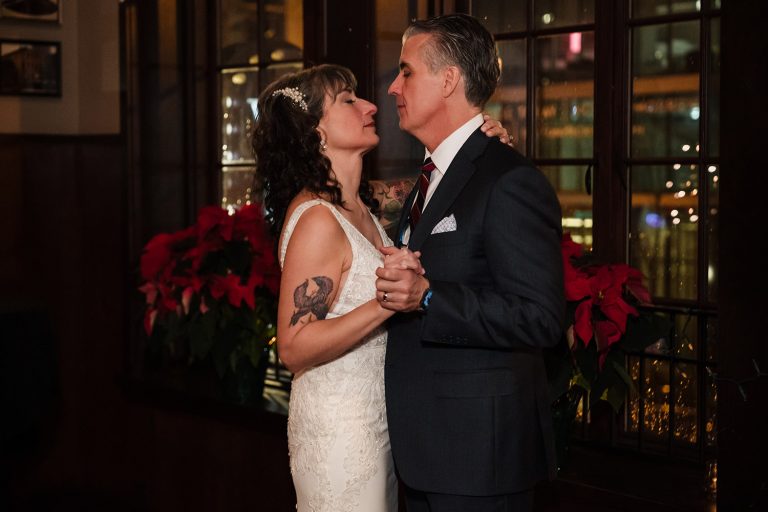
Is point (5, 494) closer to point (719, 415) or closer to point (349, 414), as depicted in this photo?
point (349, 414)

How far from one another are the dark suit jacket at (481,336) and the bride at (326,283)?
0.17m

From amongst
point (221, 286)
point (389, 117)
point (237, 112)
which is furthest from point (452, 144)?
point (237, 112)

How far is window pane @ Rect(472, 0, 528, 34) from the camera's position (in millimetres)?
3619

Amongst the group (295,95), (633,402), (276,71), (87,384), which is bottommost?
(87,384)

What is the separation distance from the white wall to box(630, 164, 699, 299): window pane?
2.54 meters

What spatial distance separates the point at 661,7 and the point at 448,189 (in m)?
1.54

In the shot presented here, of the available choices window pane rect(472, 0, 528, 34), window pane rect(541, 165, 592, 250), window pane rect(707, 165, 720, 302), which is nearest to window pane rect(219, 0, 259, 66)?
window pane rect(472, 0, 528, 34)

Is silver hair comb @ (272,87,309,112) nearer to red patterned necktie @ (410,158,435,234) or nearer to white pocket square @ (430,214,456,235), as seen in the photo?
red patterned necktie @ (410,158,435,234)

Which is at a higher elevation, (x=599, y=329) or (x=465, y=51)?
(x=465, y=51)

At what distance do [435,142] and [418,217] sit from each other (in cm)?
17

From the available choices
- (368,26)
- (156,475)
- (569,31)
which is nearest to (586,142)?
(569,31)

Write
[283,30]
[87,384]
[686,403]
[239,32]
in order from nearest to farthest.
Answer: [686,403]
[283,30]
[239,32]
[87,384]

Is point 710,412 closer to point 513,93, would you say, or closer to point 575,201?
point 575,201

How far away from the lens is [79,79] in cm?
492
